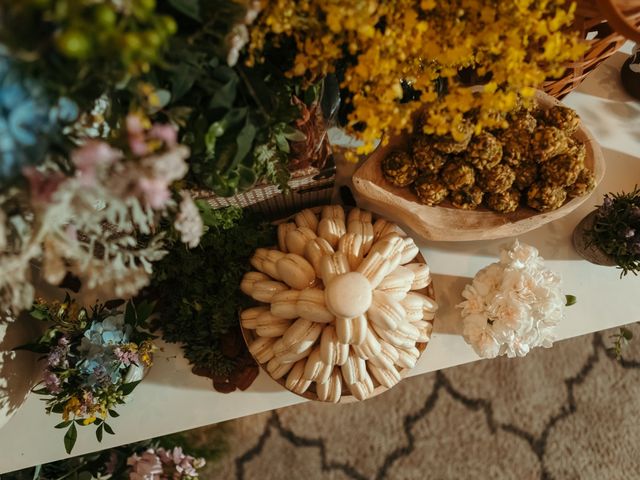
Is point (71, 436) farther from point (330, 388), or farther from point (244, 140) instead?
point (244, 140)

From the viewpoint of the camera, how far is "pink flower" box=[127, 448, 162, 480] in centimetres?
117

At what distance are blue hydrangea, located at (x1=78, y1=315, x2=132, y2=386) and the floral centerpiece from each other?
0.83 metres

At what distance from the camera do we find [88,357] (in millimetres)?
762

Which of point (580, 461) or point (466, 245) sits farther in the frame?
point (580, 461)

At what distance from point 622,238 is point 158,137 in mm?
784

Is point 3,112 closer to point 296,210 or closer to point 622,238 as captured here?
point 296,210

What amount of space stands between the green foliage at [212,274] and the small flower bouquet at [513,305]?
1.24ft

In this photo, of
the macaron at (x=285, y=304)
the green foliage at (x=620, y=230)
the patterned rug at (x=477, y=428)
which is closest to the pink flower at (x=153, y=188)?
the macaron at (x=285, y=304)

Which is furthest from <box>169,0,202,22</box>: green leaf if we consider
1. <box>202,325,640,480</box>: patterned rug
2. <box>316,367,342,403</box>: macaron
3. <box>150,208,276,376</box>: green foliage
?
<box>202,325,640,480</box>: patterned rug

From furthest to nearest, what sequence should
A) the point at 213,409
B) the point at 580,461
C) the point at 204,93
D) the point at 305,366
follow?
the point at 580,461 < the point at 213,409 < the point at 305,366 < the point at 204,93

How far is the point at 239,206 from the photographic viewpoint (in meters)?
0.82

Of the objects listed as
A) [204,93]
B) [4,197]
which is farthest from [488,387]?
[4,197]

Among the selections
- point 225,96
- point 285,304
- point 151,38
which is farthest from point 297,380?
point 151,38

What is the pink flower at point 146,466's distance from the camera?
1.17 metres
